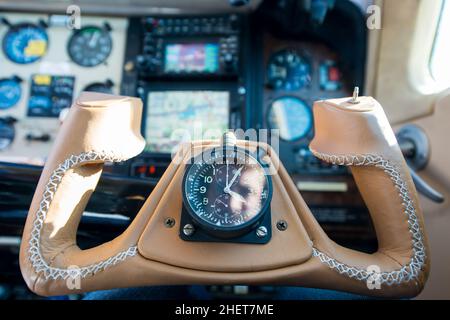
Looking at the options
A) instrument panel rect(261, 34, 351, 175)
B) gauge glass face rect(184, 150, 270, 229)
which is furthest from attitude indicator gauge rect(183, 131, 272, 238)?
instrument panel rect(261, 34, 351, 175)

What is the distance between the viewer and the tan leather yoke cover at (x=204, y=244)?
0.63m

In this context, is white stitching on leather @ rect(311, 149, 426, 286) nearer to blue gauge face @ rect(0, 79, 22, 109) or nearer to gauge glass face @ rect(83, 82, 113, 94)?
gauge glass face @ rect(83, 82, 113, 94)

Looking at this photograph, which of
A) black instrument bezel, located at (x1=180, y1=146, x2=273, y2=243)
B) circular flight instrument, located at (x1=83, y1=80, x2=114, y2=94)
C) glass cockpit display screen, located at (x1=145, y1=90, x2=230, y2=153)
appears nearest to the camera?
black instrument bezel, located at (x1=180, y1=146, x2=273, y2=243)

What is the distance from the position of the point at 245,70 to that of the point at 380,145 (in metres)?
1.50

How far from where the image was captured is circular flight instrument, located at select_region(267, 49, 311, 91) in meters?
2.11

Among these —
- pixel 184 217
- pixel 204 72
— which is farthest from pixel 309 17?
pixel 184 217

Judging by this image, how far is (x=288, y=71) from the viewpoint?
83.9 inches

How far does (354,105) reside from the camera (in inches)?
28.0

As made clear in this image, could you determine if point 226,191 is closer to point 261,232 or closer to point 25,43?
point 261,232

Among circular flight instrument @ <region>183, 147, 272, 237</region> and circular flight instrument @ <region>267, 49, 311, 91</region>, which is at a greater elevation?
circular flight instrument @ <region>267, 49, 311, 91</region>

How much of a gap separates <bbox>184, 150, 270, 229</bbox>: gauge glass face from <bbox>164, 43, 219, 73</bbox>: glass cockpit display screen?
4.98 feet

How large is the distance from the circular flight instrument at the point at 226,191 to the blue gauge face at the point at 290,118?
1.45m

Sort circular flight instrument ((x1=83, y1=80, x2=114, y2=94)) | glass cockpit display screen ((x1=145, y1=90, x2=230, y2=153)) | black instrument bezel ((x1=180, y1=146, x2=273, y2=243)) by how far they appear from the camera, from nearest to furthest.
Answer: black instrument bezel ((x1=180, y1=146, x2=273, y2=243)), glass cockpit display screen ((x1=145, y1=90, x2=230, y2=153)), circular flight instrument ((x1=83, y1=80, x2=114, y2=94))

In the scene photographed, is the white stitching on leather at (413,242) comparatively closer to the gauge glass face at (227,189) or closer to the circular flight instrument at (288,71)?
the gauge glass face at (227,189)
